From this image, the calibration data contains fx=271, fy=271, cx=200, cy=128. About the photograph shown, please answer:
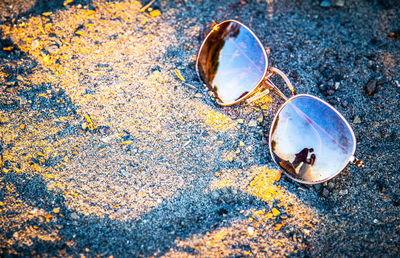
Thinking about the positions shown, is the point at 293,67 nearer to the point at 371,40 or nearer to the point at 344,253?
the point at 371,40

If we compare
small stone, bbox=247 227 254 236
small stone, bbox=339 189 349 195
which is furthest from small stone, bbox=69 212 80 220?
small stone, bbox=339 189 349 195

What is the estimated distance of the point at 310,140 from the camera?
1.75 metres

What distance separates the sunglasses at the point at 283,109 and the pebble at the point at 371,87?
520mm

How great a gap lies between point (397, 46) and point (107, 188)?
7.96 feet

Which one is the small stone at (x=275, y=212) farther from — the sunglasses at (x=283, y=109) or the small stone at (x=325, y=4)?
the small stone at (x=325, y=4)

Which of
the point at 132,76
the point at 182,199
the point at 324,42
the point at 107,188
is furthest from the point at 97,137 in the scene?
the point at 324,42

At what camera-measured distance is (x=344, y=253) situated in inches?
59.7

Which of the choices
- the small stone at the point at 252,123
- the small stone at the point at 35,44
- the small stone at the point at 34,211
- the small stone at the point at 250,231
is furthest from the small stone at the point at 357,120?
the small stone at the point at 35,44

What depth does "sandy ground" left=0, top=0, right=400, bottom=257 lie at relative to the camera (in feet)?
5.05

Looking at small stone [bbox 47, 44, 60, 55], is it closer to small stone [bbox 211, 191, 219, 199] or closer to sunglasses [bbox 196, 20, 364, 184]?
sunglasses [bbox 196, 20, 364, 184]

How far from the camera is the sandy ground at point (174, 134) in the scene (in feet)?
5.05

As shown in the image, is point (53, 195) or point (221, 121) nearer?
point (53, 195)

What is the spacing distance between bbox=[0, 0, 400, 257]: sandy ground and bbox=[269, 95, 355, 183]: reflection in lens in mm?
93

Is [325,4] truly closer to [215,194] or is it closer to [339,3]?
[339,3]
